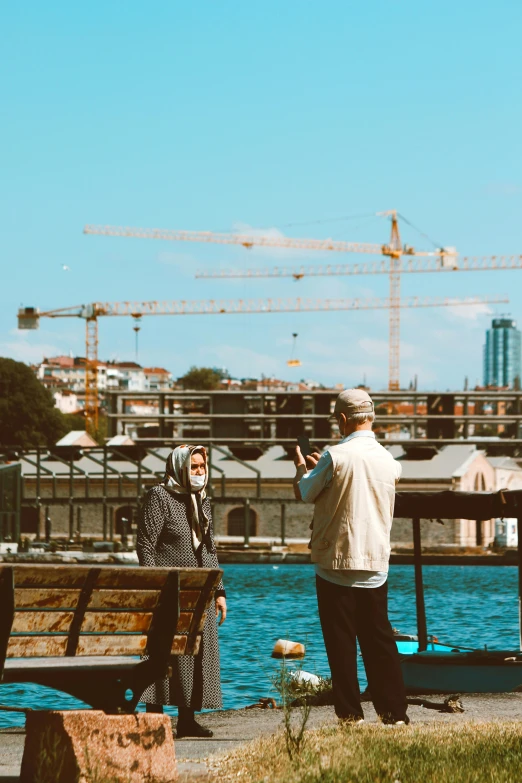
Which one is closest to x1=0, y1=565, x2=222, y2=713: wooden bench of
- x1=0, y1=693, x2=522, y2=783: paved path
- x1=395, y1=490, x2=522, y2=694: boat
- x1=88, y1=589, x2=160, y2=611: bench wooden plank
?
x1=88, y1=589, x2=160, y2=611: bench wooden plank

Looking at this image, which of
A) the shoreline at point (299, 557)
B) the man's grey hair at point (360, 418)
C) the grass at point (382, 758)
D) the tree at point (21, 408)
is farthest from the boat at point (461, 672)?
the tree at point (21, 408)

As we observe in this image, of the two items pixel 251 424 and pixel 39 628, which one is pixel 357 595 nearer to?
pixel 39 628

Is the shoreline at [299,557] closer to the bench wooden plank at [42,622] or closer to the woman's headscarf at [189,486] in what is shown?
the woman's headscarf at [189,486]

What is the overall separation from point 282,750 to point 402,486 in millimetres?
64855

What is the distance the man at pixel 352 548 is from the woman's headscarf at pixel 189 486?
2.61ft

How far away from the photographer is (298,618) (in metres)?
30.2

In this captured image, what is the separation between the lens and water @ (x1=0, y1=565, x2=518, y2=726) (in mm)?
14484

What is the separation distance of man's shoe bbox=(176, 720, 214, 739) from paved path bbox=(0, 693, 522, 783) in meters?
0.08

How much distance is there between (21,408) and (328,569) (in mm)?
84922

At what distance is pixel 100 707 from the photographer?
5336mm

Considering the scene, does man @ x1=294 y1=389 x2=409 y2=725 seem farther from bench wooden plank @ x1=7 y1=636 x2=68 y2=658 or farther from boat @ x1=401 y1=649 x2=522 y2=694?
boat @ x1=401 y1=649 x2=522 y2=694

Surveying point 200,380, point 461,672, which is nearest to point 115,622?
point 461,672

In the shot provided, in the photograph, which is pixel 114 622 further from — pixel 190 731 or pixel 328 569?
pixel 190 731

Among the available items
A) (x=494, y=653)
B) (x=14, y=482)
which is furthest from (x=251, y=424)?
(x=494, y=653)
